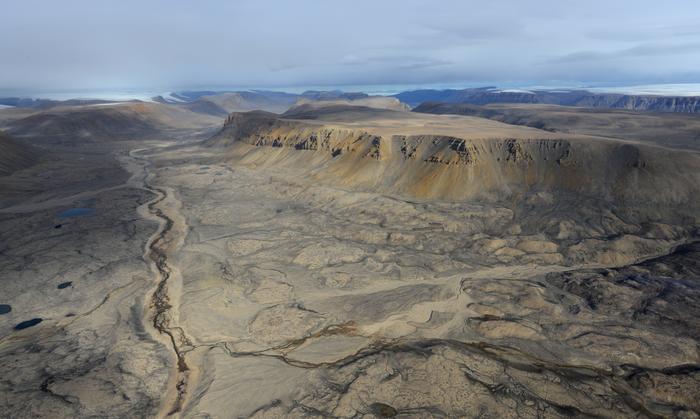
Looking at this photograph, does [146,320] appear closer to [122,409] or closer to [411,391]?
[122,409]

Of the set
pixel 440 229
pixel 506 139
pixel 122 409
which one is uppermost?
pixel 506 139

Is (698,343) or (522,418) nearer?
(522,418)

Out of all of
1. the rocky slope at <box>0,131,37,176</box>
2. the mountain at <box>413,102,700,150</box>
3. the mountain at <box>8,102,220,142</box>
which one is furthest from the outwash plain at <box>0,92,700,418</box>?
the mountain at <box>8,102,220,142</box>

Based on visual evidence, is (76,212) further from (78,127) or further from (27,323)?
(78,127)

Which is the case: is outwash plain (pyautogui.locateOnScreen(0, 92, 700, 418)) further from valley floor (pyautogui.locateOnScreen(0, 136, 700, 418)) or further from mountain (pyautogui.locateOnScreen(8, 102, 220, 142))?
mountain (pyautogui.locateOnScreen(8, 102, 220, 142))

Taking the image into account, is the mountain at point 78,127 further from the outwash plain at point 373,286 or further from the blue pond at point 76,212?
the blue pond at point 76,212

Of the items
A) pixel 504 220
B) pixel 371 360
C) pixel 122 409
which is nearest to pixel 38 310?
pixel 122 409

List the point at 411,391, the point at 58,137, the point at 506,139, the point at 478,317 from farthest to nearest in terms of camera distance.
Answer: the point at 58,137 < the point at 506,139 < the point at 478,317 < the point at 411,391

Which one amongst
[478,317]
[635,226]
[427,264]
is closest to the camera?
[478,317]
